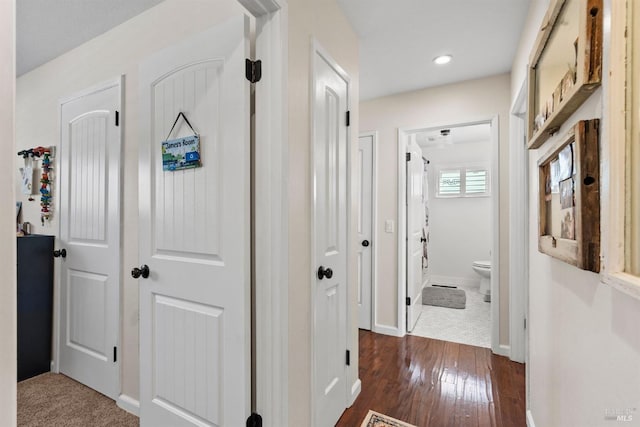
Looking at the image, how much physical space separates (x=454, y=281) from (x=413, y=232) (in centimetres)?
240

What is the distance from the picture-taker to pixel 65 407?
1.92 m

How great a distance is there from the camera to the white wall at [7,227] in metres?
0.46

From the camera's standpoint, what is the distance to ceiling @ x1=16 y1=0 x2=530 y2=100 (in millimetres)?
1878

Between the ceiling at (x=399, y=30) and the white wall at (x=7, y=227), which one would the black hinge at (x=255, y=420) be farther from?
→ the ceiling at (x=399, y=30)

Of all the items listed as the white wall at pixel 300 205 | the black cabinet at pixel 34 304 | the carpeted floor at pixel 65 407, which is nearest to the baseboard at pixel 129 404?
the carpeted floor at pixel 65 407

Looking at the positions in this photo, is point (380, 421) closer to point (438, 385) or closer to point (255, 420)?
point (438, 385)

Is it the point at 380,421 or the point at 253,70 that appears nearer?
the point at 253,70

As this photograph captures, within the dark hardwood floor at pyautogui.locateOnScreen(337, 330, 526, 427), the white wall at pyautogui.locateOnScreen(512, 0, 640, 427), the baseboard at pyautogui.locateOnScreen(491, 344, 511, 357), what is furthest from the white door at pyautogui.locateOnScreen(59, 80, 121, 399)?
the baseboard at pyautogui.locateOnScreen(491, 344, 511, 357)

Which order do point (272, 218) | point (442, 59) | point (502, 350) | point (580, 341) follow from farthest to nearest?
point (502, 350)
point (442, 59)
point (272, 218)
point (580, 341)

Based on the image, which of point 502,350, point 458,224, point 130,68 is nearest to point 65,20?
point 130,68

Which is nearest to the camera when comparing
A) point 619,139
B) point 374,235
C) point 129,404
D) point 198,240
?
point 619,139

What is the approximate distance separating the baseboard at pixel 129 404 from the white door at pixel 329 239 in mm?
1128

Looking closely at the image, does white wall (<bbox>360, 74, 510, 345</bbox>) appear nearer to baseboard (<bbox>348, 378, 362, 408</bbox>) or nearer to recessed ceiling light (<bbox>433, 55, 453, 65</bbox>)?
recessed ceiling light (<bbox>433, 55, 453, 65</bbox>)

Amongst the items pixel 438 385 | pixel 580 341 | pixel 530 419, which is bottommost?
pixel 438 385
